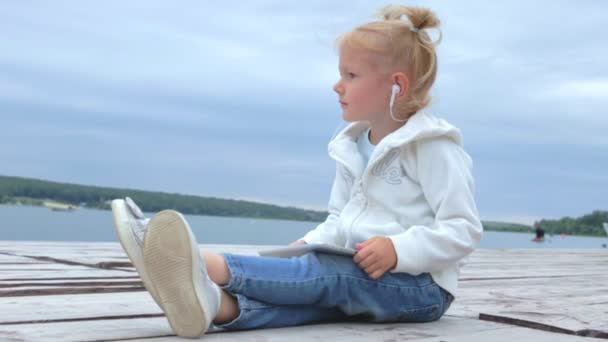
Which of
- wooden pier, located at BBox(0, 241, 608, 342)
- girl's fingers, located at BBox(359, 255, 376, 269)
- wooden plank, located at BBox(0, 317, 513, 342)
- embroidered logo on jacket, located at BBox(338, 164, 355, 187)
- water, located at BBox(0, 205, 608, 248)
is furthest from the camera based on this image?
water, located at BBox(0, 205, 608, 248)

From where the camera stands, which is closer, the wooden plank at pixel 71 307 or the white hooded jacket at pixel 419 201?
the wooden plank at pixel 71 307

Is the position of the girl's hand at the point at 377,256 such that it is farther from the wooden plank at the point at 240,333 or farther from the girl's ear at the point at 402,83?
the girl's ear at the point at 402,83

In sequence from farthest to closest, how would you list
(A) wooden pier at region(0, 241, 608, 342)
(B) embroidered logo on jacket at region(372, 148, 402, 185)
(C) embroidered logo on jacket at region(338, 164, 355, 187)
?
(C) embroidered logo on jacket at region(338, 164, 355, 187) < (B) embroidered logo on jacket at region(372, 148, 402, 185) < (A) wooden pier at region(0, 241, 608, 342)

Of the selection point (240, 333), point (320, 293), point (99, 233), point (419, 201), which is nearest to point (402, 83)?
point (419, 201)

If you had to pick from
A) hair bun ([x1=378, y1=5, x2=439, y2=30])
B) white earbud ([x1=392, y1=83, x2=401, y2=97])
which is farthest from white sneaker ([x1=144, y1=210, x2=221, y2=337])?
hair bun ([x1=378, y1=5, x2=439, y2=30])

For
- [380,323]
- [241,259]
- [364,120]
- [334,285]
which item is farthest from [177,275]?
[364,120]

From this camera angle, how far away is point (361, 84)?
2.26 m

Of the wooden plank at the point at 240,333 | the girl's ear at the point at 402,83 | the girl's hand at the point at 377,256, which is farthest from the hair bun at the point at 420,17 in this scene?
the wooden plank at the point at 240,333

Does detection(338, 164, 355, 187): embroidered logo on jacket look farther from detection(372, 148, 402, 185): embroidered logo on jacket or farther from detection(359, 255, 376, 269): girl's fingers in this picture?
detection(359, 255, 376, 269): girl's fingers

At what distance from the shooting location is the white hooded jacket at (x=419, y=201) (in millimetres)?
2109

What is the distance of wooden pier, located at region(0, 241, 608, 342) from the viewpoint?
73.5 inches

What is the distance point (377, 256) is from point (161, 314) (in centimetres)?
56

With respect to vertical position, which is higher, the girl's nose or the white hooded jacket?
the girl's nose

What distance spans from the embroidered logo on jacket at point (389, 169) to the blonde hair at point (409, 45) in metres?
0.13
